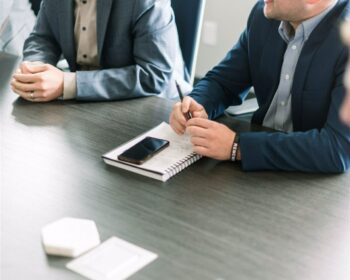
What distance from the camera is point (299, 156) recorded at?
1.20 m

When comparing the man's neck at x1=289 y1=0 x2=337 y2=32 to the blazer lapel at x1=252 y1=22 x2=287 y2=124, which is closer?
the man's neck at x1=289 y1=0 x2=337 y2=32

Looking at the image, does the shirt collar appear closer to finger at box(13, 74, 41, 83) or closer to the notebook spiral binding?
the notebook spiral binding

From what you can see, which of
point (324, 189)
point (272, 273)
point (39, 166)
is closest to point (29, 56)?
point (39, 166)

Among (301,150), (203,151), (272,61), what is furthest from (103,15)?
(301,150)

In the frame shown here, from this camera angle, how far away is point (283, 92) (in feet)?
4.82

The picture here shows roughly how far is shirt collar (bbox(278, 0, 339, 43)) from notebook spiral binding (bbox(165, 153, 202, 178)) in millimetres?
438

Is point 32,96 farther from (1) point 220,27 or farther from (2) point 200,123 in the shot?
(1) point 220,27

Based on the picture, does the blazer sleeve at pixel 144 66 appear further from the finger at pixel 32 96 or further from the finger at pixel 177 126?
the finger at pixel 177 126

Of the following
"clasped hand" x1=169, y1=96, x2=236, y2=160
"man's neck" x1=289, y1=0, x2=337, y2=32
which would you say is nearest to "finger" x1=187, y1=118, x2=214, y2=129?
"clasped hand" x1=169, y1=96, x2=236, y2=160

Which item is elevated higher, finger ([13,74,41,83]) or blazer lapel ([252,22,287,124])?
blazer lapel ([252,22,287,124])

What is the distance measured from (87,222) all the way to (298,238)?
1.25 ft

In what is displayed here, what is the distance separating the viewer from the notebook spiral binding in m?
1.15

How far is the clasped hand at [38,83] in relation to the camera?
5.02 ft

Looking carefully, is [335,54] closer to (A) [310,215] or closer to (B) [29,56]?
(A) [310,215]
